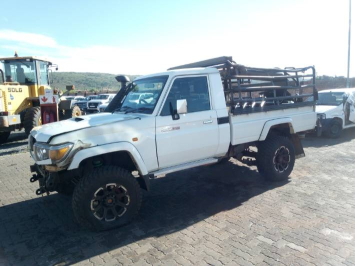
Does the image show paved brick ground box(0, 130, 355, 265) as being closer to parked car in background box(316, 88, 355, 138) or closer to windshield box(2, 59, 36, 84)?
parked car in background box(316, 88, 355, 138)

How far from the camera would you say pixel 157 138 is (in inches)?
161

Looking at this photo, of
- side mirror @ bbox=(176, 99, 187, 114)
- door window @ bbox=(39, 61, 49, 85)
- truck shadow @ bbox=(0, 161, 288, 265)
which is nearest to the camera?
truck shadow @ bbox=(0, 161, 288, 265)

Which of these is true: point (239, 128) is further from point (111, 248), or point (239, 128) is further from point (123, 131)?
point (111, 248)

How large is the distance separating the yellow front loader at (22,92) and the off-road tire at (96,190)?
6504mm

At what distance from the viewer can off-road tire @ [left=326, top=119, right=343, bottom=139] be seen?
31.7 ft

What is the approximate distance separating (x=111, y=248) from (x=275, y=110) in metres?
3.89

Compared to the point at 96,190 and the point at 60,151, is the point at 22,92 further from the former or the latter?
the point at 96,190

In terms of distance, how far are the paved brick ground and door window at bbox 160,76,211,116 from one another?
1.62 m

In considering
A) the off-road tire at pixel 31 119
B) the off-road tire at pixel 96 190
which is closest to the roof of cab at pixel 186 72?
the off-road tire at pixel 96 190

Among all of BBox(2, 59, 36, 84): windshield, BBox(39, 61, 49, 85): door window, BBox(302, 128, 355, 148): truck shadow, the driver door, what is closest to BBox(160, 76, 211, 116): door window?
the driver door

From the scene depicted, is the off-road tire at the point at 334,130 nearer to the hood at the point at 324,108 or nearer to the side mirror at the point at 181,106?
the hood at the point at 324,108

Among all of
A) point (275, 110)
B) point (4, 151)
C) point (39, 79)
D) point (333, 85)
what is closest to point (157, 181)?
point (275, 110)

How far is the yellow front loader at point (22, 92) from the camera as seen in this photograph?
31.5 feet

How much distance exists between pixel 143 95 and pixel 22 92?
7.79 meters
